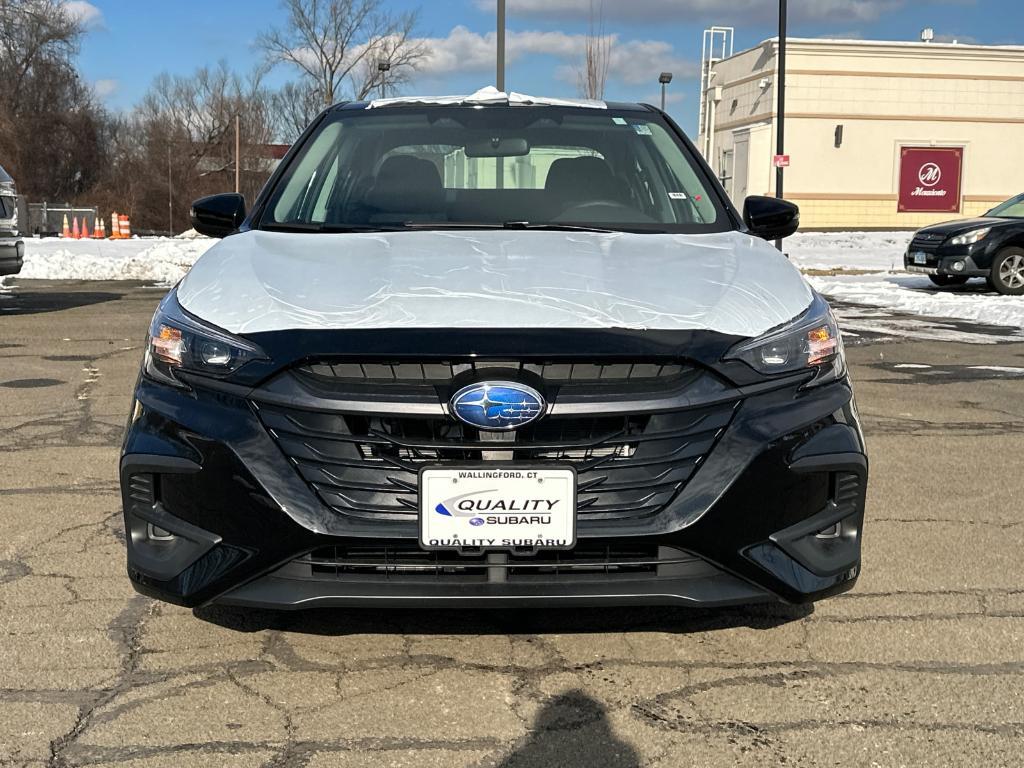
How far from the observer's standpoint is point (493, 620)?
11.0 ft

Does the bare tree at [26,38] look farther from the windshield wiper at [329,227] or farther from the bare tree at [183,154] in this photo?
the windshield wiper at [329,227]

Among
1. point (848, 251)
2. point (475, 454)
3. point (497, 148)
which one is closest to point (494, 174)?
point (497, 148)

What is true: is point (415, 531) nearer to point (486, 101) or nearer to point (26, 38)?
point (486, 101)

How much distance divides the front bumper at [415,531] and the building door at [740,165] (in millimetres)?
40148

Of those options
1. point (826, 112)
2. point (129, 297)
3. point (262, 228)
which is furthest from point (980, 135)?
point (262, 228)

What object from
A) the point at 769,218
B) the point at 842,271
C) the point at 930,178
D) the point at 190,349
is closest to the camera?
the point at 190,349

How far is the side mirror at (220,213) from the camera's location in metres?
4.16

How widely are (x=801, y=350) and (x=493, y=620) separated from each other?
1.16 metres

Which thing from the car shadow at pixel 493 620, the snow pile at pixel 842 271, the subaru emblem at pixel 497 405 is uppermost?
the subaru emblem at pixel 497 405

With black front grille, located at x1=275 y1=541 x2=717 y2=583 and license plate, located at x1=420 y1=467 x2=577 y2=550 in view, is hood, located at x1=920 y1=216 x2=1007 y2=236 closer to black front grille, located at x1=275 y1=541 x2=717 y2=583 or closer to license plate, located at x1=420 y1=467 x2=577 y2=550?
black front grille, located at x1=275 y1=541 x2=717 y2=583

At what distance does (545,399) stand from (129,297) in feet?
43.9

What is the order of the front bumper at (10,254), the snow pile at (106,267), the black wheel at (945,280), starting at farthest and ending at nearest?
the snow pile at (106,267) → the black wheel at (945,280) → the front bumper at (10,254)

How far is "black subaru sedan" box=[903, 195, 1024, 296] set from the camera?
15797 millimetres

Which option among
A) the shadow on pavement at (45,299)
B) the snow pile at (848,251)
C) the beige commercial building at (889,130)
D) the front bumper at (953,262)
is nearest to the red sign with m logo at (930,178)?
the beige commercial building at (889,130)
